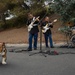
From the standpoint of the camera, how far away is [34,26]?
1622cm

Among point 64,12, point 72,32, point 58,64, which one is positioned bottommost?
point 58,64

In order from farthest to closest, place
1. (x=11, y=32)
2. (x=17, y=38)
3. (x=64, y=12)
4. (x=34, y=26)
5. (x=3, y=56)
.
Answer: (x=11, y=32) → (x=17, y=38) → (x=64, y=12) → (x=34, y=26) → (x=3, y=56)

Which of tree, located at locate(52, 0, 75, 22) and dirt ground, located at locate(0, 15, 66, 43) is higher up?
tree, located at locate(52, 0, 75, 22)

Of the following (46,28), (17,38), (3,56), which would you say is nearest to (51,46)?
(46,28)

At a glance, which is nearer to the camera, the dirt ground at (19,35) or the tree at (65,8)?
the tree at (65,8)

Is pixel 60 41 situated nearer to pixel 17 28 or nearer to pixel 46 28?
pixel 46 28

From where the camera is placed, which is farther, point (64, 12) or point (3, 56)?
point (64, 12)

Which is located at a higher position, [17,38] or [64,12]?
[64,12]

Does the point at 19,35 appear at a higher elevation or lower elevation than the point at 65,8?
lower

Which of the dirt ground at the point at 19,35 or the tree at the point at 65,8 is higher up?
the tree at the point at 65,8

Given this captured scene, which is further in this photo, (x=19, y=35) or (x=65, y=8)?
(x=19, y=35)

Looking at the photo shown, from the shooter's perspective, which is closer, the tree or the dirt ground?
the tree

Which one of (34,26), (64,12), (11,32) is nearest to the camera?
(34,26)

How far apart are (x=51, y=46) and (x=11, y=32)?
753 centimetres
